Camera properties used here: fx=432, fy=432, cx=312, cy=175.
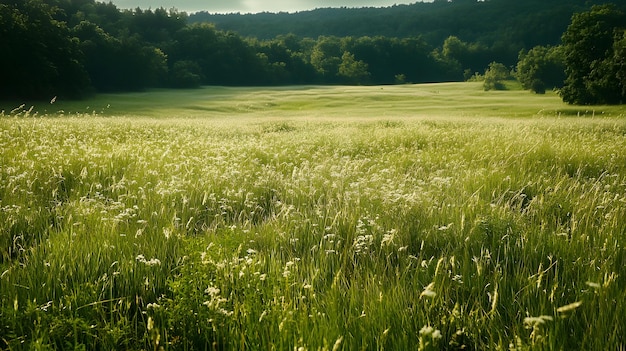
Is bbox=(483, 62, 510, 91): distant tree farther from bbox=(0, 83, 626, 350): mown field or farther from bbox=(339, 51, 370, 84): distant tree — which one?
bbox=(0, 83, 626, 350): mown field

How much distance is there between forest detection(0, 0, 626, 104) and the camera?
44500mm

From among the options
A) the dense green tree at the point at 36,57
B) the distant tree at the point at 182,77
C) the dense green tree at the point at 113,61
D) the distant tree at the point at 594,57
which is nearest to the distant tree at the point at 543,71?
the distant tree at the point at 594,57

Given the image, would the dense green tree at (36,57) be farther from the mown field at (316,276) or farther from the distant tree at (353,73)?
the distant tree at (353,73)

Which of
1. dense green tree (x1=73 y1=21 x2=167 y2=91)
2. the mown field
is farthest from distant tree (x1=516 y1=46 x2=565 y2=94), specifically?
the mown field

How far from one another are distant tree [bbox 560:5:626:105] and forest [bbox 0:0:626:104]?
11cm

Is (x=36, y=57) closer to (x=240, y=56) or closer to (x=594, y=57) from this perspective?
(x=594, y=57)

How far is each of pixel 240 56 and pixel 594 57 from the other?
7380 cm

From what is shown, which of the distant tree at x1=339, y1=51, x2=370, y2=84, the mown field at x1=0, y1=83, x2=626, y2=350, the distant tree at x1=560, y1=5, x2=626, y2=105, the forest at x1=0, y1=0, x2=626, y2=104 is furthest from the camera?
the distant tree at x1=339, y1=51, x2=370, y2=84

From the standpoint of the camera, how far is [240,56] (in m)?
102

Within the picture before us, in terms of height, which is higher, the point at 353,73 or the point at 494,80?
the point at 353,73

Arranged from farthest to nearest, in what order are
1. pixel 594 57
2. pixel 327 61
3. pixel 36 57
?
1. pixel 327 61
2. pixel 594 57
3. pixel 36 57

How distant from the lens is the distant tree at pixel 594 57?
145ft

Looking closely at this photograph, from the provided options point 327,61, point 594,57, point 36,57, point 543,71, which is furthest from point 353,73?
A: point 36,57

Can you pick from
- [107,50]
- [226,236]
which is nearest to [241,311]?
[226,236]
